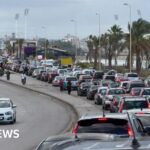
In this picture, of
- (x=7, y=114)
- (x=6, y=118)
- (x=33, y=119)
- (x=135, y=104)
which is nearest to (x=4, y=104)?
(x=7, y=114)

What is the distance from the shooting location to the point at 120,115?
13398 millimetres

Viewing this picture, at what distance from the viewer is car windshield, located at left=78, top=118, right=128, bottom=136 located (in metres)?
12.6

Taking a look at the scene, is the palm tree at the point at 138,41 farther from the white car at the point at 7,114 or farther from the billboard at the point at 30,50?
the billboard at the point at 30,50

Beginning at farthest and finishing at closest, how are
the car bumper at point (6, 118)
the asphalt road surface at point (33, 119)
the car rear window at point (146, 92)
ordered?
the car rear window at point (146, 92)
the car bumper at point (6, 118)
the asphalt road surface at point (33, 119)

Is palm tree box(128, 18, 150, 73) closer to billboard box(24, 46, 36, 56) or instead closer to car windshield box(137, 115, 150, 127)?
car windshield box(137, 115, 150, 127)

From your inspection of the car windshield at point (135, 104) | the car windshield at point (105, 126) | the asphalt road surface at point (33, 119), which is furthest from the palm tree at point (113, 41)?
the car windshield at point (105, 126)

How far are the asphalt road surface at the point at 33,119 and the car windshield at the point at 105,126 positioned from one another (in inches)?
399

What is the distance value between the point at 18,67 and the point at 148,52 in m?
20.4

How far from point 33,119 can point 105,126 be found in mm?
27097

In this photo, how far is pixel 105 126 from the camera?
12773 millimetres

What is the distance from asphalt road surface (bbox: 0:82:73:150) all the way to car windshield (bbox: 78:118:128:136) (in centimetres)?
1013

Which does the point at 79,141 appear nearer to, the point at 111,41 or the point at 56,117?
the point at 56,117

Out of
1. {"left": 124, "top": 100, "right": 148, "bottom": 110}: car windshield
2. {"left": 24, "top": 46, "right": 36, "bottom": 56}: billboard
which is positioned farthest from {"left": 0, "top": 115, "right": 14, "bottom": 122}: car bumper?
{"left": 24, "top": 46, "right": 36, "bottom": 56}: billboard

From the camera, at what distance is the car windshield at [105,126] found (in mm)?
12633
